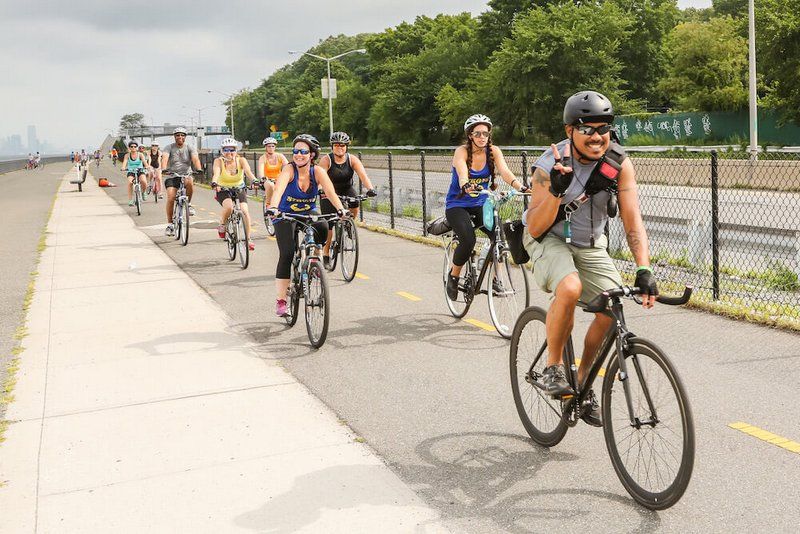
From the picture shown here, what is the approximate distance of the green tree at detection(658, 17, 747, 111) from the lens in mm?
45250

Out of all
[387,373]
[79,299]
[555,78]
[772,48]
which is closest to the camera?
[387,373]

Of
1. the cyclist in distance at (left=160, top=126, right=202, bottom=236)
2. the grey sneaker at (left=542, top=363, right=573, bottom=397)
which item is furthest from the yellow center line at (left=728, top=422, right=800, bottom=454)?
the cyclist in distance at (left=160, top=126, right=202, bottom=236)

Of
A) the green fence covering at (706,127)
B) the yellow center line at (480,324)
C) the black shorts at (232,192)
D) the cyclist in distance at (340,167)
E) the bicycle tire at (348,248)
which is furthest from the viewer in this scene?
the green fence covering at (706,127)

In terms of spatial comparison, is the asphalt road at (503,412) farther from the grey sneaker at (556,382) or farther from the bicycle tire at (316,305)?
the grey sneaker at (556,382)

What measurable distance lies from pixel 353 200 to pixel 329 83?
48.8 m

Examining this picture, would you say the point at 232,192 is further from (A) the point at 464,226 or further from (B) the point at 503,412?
(B) the point at 503,412

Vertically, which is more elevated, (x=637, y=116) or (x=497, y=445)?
(x=637, y=116)

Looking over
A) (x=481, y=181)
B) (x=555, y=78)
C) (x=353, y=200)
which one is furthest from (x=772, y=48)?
(x=481, y=181)

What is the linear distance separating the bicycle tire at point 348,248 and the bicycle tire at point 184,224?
5.20 m

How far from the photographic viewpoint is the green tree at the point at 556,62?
182 ft

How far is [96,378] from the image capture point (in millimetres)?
6793

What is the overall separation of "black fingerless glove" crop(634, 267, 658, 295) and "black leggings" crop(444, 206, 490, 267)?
13.1 feet

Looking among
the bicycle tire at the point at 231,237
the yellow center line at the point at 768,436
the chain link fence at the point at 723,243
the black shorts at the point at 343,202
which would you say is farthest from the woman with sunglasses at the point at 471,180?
the bicycle tire at the point at 231,237

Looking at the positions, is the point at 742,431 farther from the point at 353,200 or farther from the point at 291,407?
the point at 353,200
